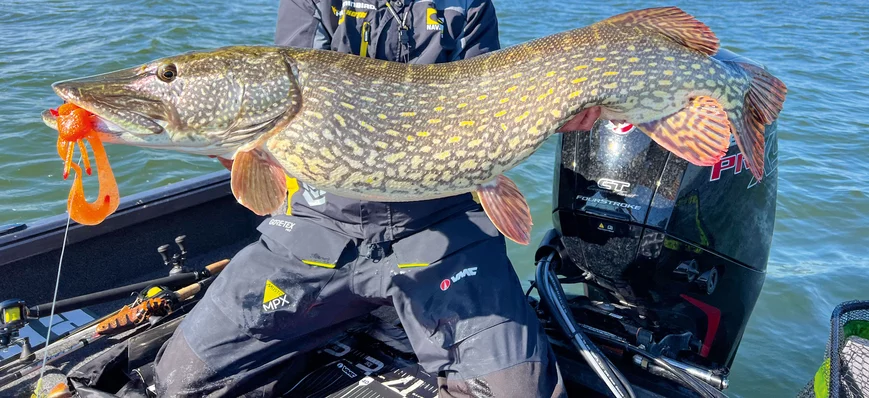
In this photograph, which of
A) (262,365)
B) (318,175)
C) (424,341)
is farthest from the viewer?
(262,365)

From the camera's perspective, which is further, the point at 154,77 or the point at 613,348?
the point at 613,348

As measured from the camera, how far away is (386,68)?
2.39 meters

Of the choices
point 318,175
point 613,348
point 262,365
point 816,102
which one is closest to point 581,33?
point 318,175

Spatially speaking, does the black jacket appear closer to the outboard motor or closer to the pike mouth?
the outboard motor

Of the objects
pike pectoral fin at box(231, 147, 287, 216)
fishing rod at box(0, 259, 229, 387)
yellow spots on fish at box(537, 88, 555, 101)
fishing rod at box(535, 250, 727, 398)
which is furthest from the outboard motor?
fishing rod at box(0, 259, 229, 387)

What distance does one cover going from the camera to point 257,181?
2.34m

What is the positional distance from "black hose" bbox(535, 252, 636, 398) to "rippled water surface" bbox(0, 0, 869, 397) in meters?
2.21

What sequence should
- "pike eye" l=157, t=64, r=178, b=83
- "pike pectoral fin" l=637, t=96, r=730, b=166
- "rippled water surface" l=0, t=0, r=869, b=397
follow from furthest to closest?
"rippled water surface" l=0, t=0, r=869, b=397 < "pike pectoral fin" l=637, t=96, r=730, b=166 < "pike eye" l=157, t=64, r=178, b=83

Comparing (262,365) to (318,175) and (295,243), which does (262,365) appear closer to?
(295,243)

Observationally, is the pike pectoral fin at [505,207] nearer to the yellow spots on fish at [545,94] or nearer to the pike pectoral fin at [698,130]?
the yellow spots on fish at [545,94]

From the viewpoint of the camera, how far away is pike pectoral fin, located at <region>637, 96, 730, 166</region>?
2426 mm

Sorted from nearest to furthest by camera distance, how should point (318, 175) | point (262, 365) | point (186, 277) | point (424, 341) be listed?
point (318, 175), point (424, 341), point (262, 365), point (186, 277)

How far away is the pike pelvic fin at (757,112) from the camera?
2.54 m

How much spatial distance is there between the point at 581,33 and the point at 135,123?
1578 mm
